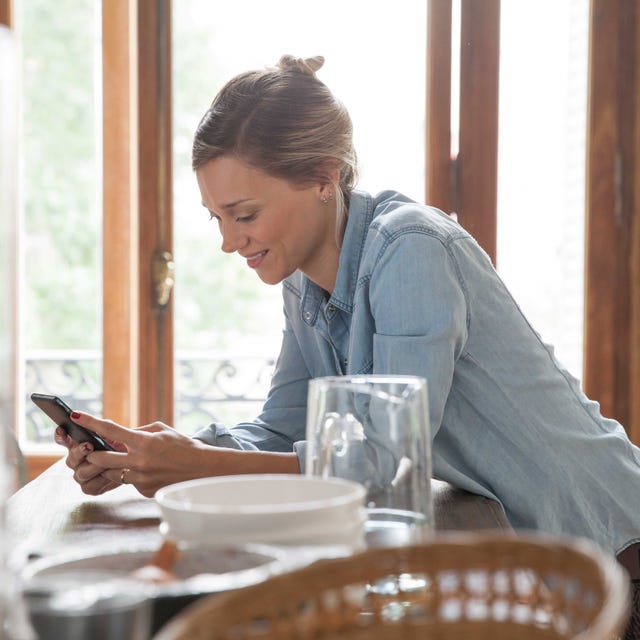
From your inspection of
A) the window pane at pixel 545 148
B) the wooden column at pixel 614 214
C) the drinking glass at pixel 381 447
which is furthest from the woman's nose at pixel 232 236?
the wooden column at pixel 614 214

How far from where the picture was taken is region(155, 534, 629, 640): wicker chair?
0.43 meters

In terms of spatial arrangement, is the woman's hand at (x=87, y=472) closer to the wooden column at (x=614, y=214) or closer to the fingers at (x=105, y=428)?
the fingers at (x=105, y=428)

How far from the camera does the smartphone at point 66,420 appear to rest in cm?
125

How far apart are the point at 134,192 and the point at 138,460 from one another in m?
1.68

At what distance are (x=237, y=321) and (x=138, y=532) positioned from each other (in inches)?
74.2

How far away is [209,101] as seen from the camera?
2828 mm

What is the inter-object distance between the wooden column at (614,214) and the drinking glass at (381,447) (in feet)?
6.98

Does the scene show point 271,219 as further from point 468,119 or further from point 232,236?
point 468,119

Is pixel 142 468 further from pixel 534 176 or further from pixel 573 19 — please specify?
pixel 573 19

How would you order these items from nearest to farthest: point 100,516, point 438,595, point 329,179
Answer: point 438,595 < point 100,516 < point 329,179

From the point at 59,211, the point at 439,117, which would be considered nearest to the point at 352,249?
the point at 439,117

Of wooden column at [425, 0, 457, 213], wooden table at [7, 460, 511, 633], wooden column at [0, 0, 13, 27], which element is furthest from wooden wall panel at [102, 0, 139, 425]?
wooden table at [7, 460, 511, 633]

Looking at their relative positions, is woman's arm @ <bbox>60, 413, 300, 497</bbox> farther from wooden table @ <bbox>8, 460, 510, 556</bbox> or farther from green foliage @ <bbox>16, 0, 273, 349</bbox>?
green foliage @ <bbox>16, 0, 273, 349</bbox>

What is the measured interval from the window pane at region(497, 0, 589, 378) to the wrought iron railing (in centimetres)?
81
